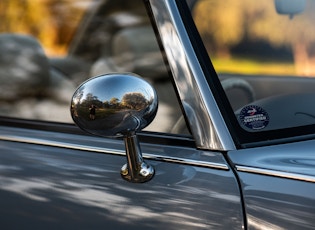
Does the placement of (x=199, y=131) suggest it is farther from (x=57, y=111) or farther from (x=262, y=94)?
(x=57, y=111)

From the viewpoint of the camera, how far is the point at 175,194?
1651mm

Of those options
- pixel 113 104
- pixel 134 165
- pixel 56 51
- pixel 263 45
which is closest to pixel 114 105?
pixel 113 104

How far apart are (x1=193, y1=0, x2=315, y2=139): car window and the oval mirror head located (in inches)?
13.6

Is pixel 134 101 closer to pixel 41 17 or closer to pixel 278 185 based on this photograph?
pixel 278 185

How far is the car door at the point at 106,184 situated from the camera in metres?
1.62

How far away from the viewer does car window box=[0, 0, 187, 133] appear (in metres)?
2.32

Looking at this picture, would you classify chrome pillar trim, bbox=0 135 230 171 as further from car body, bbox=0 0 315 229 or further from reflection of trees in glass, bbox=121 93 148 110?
reflection of trees in glass, bbox=121 93 148 110

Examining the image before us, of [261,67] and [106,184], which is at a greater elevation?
[261,67]

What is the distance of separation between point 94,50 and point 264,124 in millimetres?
1004

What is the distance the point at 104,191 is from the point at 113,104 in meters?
0.30

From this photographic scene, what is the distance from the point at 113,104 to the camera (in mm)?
1560

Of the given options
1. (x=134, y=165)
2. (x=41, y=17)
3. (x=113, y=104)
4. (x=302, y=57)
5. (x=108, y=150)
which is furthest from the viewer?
(x=41, y=17)

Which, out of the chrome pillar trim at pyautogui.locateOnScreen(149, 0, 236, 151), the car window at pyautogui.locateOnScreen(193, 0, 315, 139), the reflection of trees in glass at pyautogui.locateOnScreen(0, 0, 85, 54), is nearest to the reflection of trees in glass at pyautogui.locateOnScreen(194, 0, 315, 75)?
the car window at pyautogui.locateOnScreen(193, 0, 315, 139)

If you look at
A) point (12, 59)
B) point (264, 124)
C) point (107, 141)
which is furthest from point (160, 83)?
point (12, 59)
